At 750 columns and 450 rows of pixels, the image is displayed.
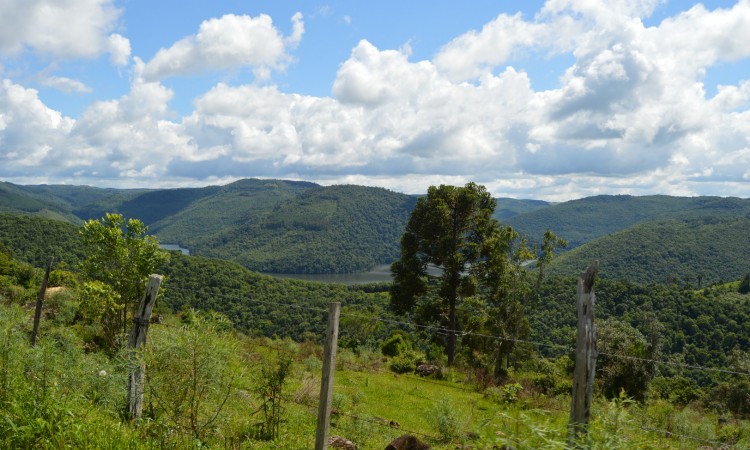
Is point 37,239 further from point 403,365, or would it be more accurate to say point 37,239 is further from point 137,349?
point 137,349

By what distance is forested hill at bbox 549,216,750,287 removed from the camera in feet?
496

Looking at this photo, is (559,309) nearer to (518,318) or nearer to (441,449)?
(518,318)

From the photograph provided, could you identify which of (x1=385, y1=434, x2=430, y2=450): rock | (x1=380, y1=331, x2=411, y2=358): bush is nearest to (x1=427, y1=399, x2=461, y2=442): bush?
(x1=385, y1=434, x2=430, y2=450): rock

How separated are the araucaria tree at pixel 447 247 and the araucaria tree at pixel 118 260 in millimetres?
14736

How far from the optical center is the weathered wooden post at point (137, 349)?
20.3 feet

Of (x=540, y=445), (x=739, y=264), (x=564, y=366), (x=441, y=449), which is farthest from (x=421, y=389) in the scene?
(x=739, y=264)

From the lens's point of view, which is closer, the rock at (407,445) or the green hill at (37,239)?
the rock at (407,445)

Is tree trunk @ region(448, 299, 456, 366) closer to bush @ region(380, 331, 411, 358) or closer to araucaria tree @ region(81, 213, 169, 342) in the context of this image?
bush @ region(380, 331, 411, 358)

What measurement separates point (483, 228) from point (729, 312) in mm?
66561

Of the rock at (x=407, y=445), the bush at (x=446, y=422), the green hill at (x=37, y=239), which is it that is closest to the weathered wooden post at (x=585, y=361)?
the rock at (x=407, y=445)

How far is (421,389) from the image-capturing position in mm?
17031

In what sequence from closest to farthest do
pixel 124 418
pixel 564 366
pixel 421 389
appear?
1. pixel 124 418
2. pixel 421 389
3. pixel 564 366

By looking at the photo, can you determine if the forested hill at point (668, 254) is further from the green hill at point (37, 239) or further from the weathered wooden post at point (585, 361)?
the weathered wooden post at point (585, 361)

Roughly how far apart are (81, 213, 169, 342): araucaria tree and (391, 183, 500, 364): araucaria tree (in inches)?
580
